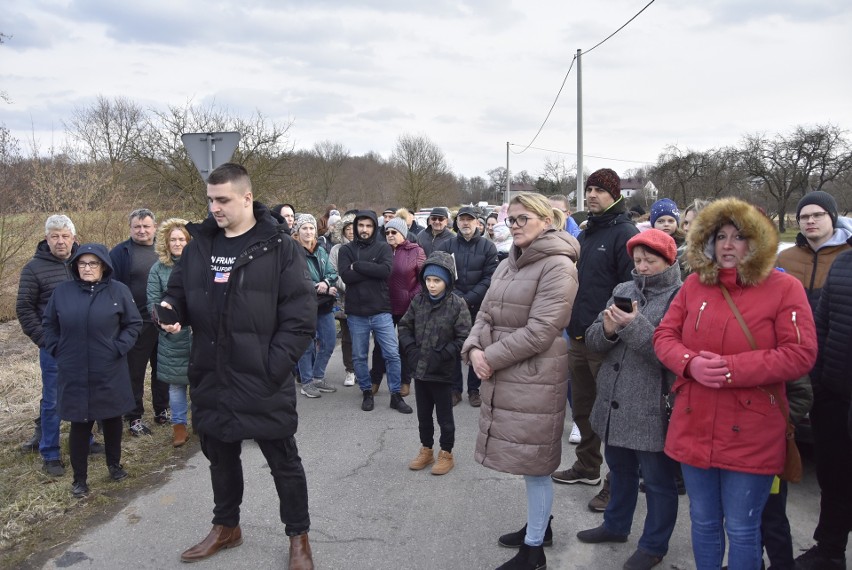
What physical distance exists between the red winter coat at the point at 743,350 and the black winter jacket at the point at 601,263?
127 cm

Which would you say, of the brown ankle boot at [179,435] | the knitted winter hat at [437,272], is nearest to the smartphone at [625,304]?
the knitted winter hat at [437,272]

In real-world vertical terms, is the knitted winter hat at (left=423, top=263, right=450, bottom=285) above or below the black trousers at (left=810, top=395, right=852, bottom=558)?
above

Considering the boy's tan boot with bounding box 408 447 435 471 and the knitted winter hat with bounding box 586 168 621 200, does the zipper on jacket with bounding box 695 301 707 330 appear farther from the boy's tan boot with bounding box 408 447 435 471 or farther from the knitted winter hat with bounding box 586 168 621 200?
the boy's tan boot with bounding box 408 447 435 471

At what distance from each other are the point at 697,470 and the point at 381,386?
4.94m

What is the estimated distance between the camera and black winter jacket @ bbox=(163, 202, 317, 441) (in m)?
3.21

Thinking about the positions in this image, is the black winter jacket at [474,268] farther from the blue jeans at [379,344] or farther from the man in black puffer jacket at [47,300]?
the man in black puffer jacket at [47,300]

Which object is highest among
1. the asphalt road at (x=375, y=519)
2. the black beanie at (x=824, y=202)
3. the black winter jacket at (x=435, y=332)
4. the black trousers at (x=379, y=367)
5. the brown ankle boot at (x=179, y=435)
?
the black beanie at (x=824, y=202)

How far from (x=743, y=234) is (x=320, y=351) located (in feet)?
17.1

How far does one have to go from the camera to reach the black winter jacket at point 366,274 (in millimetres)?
6371

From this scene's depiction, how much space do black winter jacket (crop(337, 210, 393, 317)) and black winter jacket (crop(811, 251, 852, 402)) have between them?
4122 mm

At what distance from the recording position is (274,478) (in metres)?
3.43

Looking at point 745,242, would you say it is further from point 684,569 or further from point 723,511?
point 684,569

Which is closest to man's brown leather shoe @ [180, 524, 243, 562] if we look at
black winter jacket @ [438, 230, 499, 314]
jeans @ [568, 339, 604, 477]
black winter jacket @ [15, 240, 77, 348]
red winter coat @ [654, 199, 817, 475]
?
black winter jacket @ [15, 240, 77, 348]

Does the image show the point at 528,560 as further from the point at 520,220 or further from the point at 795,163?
the point at 795,163
